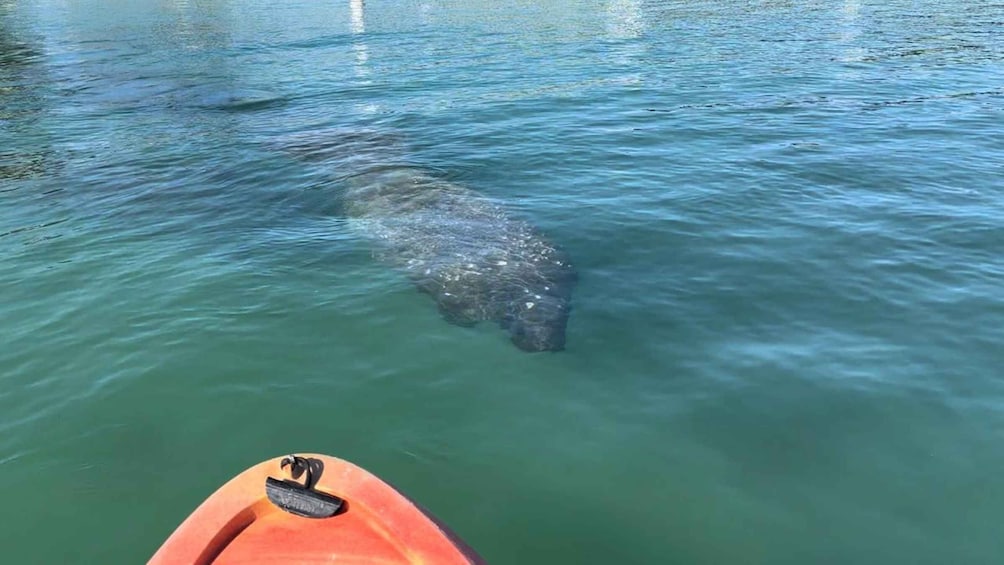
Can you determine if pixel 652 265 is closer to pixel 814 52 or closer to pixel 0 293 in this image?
pixel 0 293

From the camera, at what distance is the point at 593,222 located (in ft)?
41.6

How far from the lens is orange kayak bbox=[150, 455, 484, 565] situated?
454 cm

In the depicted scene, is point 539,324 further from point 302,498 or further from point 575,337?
point 302,498

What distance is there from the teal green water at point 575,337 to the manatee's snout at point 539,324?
0.18 m

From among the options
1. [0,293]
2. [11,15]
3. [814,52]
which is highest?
[11,15]

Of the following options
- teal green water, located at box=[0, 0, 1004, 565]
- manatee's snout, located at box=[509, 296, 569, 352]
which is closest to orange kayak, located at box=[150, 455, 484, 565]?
teal green water, located at box=[0, 0, 1004, 565]

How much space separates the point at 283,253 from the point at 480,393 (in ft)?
16.6

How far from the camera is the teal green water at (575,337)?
6.49 meters

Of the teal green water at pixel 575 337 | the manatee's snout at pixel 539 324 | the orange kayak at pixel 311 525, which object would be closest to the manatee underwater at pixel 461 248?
the manatee's snout at pixel 539 324

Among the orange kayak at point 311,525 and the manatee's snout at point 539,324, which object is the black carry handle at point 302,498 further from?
the manatee's snout at point 539,324

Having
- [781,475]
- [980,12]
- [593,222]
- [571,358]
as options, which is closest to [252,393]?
[571,358]

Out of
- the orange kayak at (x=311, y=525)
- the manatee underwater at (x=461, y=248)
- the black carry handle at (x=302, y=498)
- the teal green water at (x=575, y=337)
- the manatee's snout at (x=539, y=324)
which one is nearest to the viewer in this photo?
the orange kayak at (x=311, y=525)

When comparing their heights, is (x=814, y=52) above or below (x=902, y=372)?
above

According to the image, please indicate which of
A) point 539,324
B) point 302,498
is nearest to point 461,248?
point 539,324
